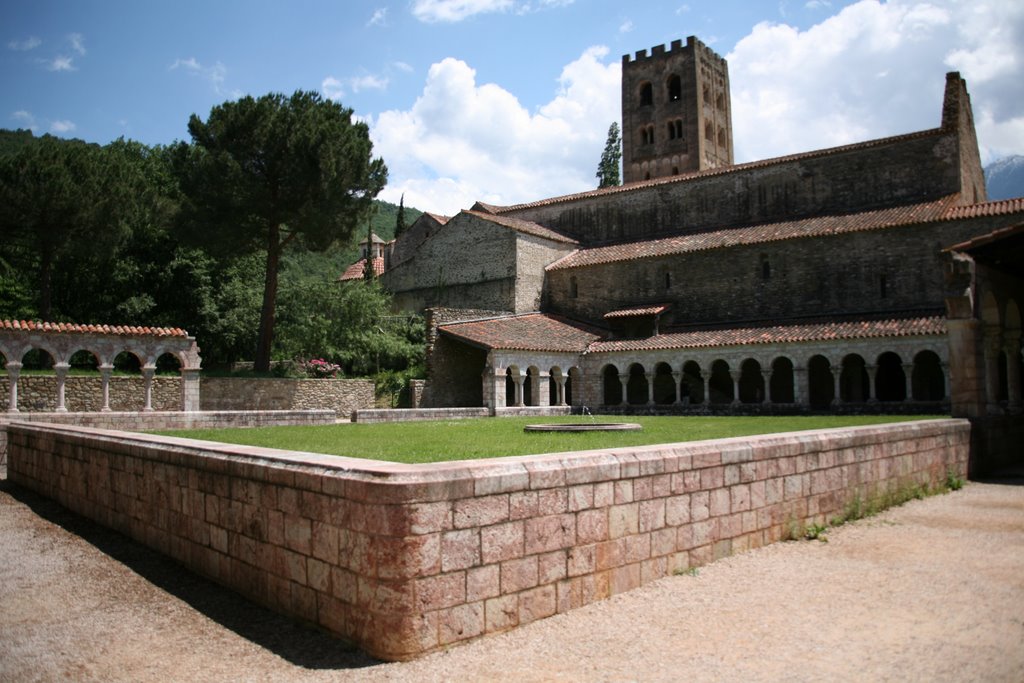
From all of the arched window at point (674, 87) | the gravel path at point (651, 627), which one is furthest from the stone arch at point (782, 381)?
the arched window at point (674, 87)

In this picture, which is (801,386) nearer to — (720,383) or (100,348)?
(720,383)

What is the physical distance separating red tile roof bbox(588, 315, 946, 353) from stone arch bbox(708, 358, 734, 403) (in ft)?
5.00

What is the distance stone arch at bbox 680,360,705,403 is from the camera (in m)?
28.9

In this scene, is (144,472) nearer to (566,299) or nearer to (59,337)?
(59,337)

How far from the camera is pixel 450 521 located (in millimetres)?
4691

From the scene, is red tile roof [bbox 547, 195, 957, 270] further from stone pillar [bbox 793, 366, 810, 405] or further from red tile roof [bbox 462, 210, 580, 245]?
stone pillar [bbox 793, 366, 810, 405]

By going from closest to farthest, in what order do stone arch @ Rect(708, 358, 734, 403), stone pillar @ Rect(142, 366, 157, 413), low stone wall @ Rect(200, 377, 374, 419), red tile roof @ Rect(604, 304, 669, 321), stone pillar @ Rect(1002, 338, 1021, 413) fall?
stone pillar @ Rect(1002, 338, 1021, 413) < stone pillar @ Rect(142, 366, 157, 413) < low stone wall @ Rect(200, 377, 374, 419) < stone arch @ Rect(708, 358, 734, 403) < red tile roof @ Rect(604, 304, 669, 321)

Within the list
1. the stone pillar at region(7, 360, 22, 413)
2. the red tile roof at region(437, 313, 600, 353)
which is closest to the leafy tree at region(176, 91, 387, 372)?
the red tile roof at region(437, 313, 600, 353)

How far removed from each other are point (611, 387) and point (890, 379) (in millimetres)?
10307

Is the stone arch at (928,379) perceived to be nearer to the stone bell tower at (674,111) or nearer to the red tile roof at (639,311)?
the red tile roof at (639,311)

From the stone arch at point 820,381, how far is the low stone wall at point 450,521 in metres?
19.2

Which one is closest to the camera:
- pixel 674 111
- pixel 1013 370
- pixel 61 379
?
pixel 1013 370

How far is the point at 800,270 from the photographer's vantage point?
2806cm

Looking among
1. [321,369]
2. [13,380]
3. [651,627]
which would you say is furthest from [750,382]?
[651,627]
